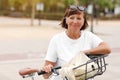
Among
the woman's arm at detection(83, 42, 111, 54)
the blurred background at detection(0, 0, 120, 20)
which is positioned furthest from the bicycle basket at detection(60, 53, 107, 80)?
the blurred background at detection(0, 0, 120, 20)

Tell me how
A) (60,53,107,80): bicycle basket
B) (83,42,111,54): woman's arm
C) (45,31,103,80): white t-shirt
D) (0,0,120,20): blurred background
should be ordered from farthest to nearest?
(0,0,120,20): blurred background, (45,31,103,80): white t-shirt, (83,42,111,54): woman's arm, (60,53,107,80): bicycle basket

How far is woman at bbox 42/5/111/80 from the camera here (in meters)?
2.89

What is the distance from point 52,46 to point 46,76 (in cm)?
23

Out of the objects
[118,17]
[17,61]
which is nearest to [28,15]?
[118,17]

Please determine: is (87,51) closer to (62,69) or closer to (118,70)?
(62,69)

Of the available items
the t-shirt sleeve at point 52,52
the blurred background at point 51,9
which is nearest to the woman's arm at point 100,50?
the t-shirt sleeve at point 52,52

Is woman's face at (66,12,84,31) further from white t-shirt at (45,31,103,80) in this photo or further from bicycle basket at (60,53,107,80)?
bicycle basket at (60,53,107,80)

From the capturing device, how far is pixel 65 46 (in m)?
2.97

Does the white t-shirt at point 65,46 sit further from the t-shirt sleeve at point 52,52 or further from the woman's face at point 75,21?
the woman's face at point 75,21

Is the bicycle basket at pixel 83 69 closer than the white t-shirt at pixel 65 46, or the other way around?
the bicycle basket at pixel 83 69

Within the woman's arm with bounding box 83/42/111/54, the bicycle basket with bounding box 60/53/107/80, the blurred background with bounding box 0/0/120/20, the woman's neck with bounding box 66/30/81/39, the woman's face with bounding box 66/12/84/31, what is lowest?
the blurred background with bounding box 0/0/120/20

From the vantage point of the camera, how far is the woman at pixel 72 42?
9.47 feet

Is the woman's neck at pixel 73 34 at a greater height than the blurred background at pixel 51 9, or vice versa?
the woman's neck at pixel 73 34

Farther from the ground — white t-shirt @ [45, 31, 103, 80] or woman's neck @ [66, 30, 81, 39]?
woman's neck @ [66, 30, 81, 39]
